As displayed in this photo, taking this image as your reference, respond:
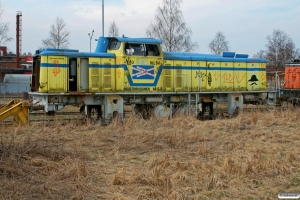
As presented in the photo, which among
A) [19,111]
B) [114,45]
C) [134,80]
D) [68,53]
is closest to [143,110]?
[134,80]

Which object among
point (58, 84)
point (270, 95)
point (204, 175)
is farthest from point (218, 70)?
point (204, 175)

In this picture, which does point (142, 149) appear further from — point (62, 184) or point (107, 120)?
point (107, 120)

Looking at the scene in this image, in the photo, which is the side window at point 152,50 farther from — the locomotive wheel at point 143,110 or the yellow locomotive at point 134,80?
the locomotive wheel at point 143,110

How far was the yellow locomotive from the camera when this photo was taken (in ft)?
46.7

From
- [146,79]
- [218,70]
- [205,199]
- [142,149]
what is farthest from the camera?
[218,70]

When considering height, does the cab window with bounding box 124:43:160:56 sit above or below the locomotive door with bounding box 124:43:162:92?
above

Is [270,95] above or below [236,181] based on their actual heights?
above

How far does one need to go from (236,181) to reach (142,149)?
3.09 m

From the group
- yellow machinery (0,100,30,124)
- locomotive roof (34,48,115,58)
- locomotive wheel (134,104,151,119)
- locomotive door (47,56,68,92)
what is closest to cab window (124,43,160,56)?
locomotive roof (34,48,115,58)

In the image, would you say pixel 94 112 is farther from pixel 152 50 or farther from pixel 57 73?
pixel 152 50

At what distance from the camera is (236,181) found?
6309mm

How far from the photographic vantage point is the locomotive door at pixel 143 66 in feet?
50.0

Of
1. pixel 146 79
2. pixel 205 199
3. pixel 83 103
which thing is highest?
pixel 146 79

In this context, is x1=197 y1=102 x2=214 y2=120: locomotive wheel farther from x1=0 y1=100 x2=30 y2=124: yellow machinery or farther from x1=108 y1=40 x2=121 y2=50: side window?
x1=0 y1=100 x2=30 y2=124: yellow machinery
